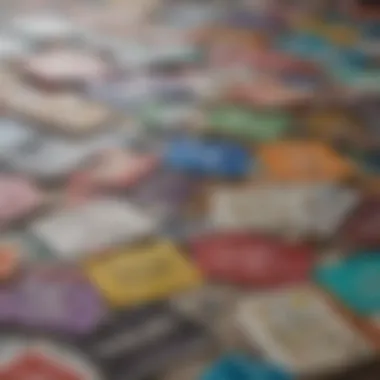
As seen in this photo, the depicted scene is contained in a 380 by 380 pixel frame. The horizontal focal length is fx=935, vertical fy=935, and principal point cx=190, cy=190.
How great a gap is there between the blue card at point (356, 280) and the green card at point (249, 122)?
43 centimetres

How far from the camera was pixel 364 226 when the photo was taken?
4.74 feet

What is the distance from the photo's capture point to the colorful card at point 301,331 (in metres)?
1.14

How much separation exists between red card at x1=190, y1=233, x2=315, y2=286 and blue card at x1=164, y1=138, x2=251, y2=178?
0.22 meters

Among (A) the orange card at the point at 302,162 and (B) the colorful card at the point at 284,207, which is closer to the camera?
(B) the colorful card at the point at 284,207

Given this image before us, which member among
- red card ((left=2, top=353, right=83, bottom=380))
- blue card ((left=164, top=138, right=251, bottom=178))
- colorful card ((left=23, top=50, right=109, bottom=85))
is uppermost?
colorful card ((left=23, top=50, right=109, bottom=85))

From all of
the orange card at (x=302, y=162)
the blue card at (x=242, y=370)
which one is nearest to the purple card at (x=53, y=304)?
the blue card at (x=242, y=370)

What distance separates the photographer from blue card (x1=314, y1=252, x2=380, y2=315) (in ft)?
4.13

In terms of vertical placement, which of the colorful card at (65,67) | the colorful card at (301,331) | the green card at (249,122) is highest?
the colorful card at (65,67)

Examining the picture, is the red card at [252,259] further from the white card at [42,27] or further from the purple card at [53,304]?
the white card at [42,27]

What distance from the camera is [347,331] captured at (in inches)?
47.3

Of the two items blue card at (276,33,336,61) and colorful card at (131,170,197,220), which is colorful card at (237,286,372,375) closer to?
colorful card at (131,170,197,220)

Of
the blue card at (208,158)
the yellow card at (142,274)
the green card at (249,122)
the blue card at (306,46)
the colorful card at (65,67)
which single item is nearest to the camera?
the yellow card at (142,274)

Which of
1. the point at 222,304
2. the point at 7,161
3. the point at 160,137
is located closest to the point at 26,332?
the point at 222,304

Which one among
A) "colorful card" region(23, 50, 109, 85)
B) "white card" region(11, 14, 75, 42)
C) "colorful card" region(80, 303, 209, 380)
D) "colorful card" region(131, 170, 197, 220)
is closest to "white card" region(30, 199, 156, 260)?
"colorful card" region(131, 170, 197, 220)
